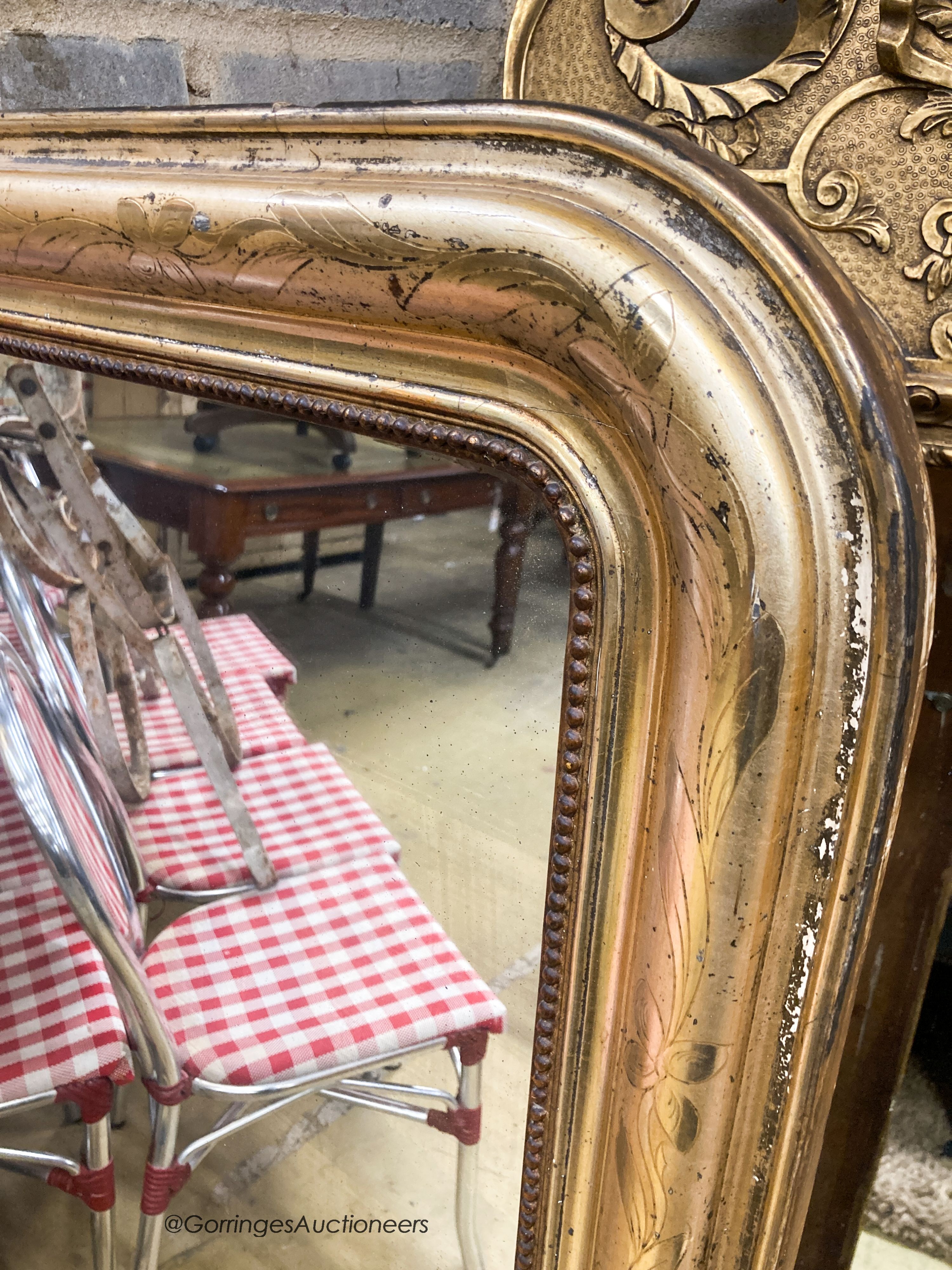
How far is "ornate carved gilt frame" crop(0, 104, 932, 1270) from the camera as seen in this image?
249mm

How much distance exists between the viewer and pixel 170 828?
49 cm

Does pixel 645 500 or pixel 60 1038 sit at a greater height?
pixel 645 500

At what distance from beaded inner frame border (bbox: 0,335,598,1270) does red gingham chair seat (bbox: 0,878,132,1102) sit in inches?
9.9

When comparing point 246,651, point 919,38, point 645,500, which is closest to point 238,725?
point 246,651

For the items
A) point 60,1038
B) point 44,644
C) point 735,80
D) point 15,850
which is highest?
point 735,80

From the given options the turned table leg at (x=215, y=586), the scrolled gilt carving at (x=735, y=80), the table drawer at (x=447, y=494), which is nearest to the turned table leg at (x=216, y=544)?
the turned table leg at (x=215, y=586)

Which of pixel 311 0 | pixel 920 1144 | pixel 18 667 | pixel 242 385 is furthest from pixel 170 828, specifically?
pixel 920 1144

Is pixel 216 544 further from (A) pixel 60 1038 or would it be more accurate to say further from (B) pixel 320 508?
(A) pixel 60 1038

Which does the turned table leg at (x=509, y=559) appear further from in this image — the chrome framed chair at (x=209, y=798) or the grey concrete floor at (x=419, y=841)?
the chrome framed chair at (x=209, y=798)

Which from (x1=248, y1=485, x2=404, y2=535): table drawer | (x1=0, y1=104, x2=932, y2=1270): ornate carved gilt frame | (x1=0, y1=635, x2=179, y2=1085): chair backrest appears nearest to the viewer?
(x1=0, y1=104, x2=932, y2=1270): ornate carved gilt frame

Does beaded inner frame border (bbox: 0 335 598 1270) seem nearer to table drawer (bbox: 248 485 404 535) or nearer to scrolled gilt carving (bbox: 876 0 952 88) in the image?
table drawer (bbox: 248 485 404 535)

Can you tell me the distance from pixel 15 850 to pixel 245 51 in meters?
0.43

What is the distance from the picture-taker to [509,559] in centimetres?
33

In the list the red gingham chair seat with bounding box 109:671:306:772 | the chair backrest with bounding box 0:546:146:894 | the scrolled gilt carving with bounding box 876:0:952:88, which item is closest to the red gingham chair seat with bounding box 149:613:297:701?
the red gingham chair seat with bounding box 109:671:306:772
